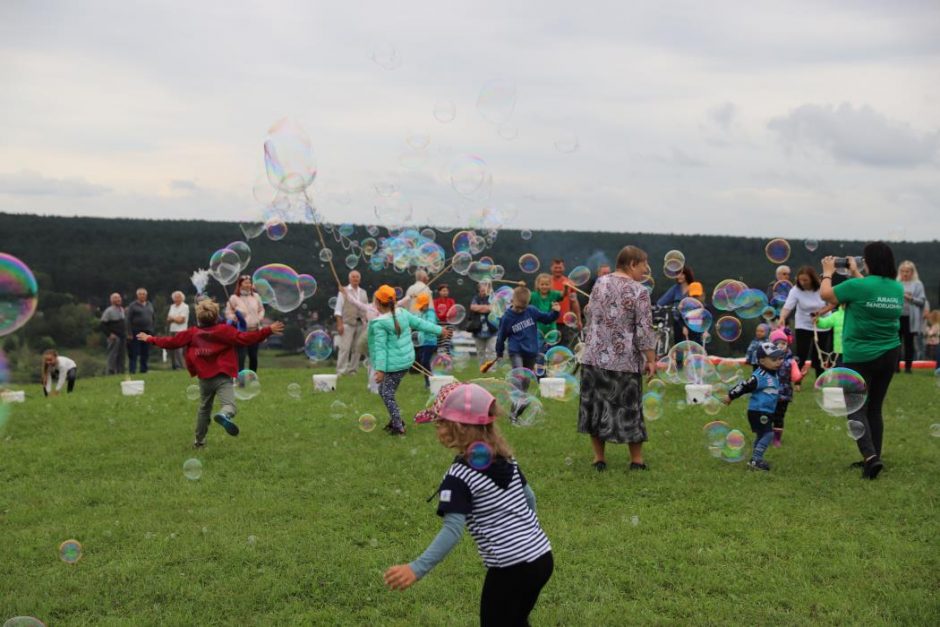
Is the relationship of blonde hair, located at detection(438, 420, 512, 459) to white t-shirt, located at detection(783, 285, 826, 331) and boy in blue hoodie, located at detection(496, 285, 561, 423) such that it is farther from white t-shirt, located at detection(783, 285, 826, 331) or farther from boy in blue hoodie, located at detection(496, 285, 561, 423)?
white t-shirt, located at detection(783, 285, 826, 331)

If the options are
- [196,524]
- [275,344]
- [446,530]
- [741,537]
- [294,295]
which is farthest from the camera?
[275,344]

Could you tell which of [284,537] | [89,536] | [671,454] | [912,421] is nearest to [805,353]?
[912,421]

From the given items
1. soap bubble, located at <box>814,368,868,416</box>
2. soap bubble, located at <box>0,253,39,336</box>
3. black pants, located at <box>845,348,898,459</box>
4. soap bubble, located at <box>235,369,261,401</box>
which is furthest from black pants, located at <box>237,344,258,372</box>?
black pants, located at <box>845,348,898,459</box>

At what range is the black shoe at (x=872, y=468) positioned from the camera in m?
7.70

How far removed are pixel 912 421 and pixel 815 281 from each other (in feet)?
8.40

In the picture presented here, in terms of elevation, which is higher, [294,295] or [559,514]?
[294,295]

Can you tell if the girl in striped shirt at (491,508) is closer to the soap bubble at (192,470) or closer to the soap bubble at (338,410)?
the soap bubble at (192,470)

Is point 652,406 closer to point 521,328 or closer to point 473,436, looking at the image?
point 521,328

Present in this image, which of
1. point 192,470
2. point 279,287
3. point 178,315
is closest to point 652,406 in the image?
point 192,470

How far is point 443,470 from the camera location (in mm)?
8250

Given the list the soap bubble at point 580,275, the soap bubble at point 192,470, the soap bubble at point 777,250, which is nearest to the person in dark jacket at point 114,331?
the soap bubble at point 580,275

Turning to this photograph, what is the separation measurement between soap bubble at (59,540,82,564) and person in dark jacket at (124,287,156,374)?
552 inches

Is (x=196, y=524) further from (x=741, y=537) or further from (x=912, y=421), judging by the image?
(x=912, y=421)

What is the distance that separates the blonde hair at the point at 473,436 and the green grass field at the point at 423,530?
1520mm
